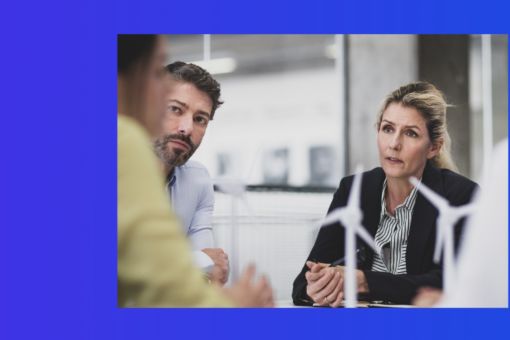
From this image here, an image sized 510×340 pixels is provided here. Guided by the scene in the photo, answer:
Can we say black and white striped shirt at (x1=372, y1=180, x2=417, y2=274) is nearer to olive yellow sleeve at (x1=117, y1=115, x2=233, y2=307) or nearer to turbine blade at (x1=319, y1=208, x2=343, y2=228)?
turbine blade at (x1=319, y1=208, x2=343, y2=228)

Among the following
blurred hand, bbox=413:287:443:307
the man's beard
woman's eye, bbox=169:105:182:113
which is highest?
woman's eye, bbox=169:105:182:113

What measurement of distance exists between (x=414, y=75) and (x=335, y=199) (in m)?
1.68

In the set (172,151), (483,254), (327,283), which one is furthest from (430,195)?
(483,254)

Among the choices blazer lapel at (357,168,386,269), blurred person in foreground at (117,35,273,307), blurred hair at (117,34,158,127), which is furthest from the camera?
blazer lapel at (357,168,386,269)

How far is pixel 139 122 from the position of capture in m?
2.01

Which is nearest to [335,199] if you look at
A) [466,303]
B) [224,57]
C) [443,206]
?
[443,206]

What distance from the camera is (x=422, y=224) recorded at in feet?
12.7

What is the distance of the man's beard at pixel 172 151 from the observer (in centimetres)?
386

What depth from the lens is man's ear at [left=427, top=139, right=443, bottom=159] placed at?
397 cm

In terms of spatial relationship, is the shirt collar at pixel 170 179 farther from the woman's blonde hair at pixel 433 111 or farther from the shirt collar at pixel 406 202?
the woman's blonde hair at pixel 433 111

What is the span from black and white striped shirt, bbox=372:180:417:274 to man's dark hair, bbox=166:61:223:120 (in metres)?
0.88

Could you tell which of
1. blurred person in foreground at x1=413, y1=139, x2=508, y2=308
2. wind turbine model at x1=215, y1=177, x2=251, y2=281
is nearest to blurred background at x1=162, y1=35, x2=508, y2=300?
wind turbine model at x1=215, y1=177, x2=251, y2=281

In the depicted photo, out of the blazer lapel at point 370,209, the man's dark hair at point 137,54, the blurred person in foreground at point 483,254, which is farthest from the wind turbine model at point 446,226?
the man's dark hair at point 137,54

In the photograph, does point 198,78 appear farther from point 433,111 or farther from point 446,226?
point 446,226
